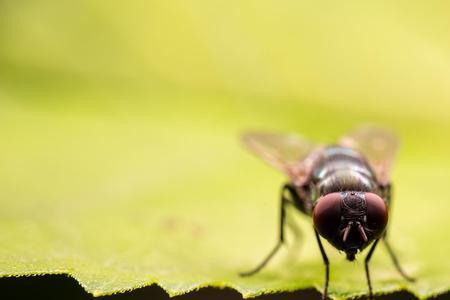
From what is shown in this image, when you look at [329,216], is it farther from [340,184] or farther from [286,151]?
[286,151]

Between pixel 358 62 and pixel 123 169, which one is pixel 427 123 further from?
pixel 123 169

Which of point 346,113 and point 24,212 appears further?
point 346,113

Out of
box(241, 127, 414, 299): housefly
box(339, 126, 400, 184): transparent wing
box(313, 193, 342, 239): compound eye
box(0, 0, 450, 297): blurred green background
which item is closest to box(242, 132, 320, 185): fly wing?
box(241, 127, 414, 299): housefly

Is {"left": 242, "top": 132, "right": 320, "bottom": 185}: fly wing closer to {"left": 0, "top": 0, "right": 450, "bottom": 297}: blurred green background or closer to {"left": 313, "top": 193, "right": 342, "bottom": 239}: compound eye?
{"left": 0, "top": 0, "right": 450, "bottom": 297}: blurred green background

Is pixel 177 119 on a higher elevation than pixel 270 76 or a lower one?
lower

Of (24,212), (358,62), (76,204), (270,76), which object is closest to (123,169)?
(76,204)

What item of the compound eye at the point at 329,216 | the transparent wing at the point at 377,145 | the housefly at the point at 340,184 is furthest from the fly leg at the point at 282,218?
the compound eye at the point at 329,216

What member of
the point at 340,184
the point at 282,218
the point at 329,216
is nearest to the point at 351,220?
the point at 329,216
